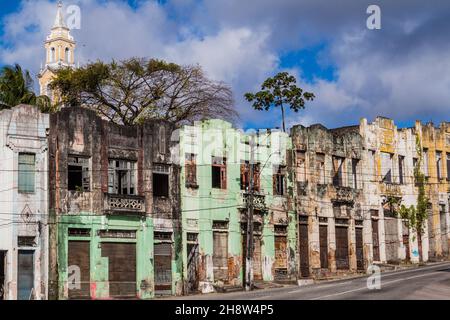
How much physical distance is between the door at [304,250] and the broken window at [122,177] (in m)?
13.2

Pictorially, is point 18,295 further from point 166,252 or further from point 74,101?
point 74,101

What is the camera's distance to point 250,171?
4725 centimetres

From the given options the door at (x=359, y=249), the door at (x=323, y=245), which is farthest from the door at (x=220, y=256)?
the door at (x=359, y=249)

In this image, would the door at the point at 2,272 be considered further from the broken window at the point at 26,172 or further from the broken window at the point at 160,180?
the broken window at the point at 160,180

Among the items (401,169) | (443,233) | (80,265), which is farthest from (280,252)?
(443,233)

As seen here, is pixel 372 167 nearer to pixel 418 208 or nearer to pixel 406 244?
pixel 418 208

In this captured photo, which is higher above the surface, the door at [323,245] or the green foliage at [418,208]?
the green foliage at [418,208]

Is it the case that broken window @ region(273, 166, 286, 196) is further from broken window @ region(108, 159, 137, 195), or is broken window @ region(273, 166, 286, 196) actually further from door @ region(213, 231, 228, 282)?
broken window @ region(108, 159, 137, 195)

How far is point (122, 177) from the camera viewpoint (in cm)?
4256

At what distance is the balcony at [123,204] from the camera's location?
41000 millimetres

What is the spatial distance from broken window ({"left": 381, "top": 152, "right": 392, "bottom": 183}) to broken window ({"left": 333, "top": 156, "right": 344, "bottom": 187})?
179 inches

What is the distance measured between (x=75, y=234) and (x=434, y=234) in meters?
33.0

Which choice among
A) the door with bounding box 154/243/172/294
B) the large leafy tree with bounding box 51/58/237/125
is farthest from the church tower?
the door with bounding box 154/243/172/294

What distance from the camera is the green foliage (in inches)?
2375
